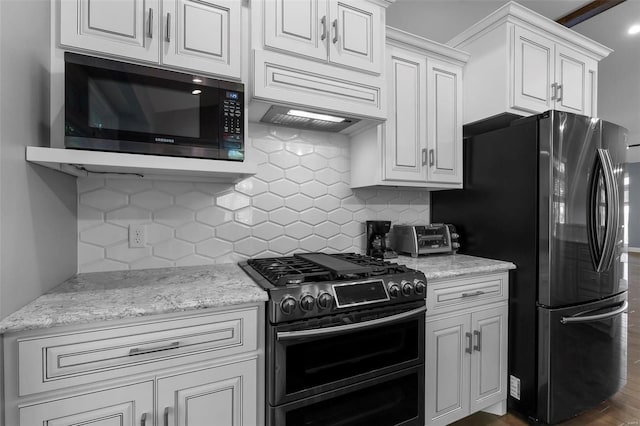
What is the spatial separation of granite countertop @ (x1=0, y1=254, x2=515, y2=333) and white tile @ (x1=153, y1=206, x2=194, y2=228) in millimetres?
256

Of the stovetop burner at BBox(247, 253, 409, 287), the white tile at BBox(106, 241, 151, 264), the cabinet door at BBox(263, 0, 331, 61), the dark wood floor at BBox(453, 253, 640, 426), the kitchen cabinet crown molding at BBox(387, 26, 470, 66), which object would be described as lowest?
the dark wood floor at BBox(453, 253, 640, 426)

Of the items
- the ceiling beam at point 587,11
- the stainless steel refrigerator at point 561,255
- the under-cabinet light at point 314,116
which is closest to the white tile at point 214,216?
the under-cabinet light at point 314,116

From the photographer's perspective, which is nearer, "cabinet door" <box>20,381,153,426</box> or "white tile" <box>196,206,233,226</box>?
"cabinet door" <box>20,381,153,426</box>

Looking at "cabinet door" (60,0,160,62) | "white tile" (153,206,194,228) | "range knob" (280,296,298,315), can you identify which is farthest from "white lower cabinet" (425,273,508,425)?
"cabinet door" (60,0,160,62)

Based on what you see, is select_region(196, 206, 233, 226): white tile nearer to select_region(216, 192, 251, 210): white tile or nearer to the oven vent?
select_region(216, 192, 251, 210): white tile

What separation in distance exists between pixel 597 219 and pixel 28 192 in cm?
275

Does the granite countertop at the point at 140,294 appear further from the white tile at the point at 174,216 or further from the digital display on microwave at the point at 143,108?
the digital display on microwave at the point at 143,108

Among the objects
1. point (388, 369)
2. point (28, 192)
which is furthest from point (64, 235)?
point (388, 369)

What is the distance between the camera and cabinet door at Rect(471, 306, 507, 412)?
1.81m

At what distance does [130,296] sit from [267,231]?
918 mm

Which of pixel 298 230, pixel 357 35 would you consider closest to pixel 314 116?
pixel 357 35

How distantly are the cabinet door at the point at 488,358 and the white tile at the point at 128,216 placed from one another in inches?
75.4

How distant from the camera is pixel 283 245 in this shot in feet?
6.66

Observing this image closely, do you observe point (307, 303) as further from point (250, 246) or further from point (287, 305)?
point (250, 246)
